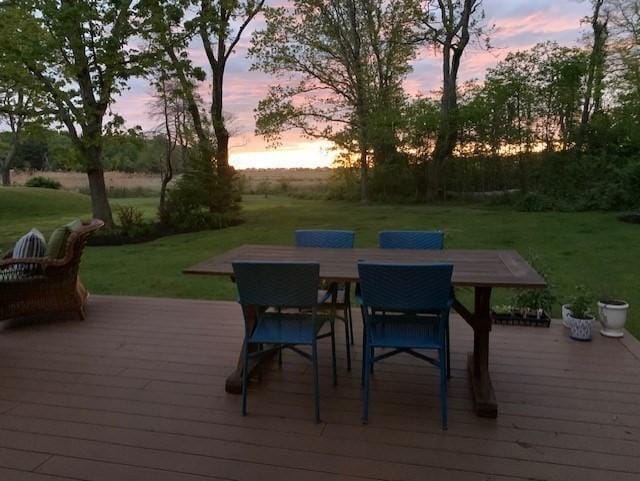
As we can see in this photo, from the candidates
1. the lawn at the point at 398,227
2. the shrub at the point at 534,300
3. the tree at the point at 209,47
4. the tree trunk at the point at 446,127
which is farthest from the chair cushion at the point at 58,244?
the tree trunk at the point at 446,127

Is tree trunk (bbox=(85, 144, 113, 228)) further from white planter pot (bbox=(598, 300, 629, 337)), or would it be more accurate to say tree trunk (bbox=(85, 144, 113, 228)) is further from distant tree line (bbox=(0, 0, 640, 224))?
white planter pot (bbox=(598, 300, 629, 337))

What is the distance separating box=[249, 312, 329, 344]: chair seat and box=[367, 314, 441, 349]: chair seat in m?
0.30

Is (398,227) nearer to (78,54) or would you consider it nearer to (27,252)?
(78,54)

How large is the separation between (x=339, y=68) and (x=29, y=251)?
1283 centimetres

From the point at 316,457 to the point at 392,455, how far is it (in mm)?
316

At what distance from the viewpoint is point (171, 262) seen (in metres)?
7.29

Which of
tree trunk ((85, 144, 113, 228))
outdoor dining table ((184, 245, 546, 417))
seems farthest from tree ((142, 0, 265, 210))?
outdoor dining table ((184, 245, 546, 417))

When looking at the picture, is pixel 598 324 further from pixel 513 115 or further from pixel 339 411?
pixel 513 115

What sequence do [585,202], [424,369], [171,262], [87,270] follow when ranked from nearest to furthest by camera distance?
[424,369]
[87,270]
[171,262]
[585,202]

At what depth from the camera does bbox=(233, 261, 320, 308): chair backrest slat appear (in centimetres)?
225

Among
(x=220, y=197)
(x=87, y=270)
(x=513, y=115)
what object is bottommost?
(x=87, y=270)

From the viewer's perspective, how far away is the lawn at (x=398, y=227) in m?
5.58

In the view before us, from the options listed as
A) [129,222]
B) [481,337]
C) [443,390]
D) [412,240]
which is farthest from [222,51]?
[443,390]

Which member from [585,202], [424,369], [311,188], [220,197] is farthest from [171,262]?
[311,188]
